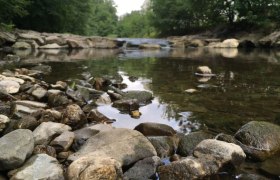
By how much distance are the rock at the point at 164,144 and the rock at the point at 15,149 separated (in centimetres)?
153

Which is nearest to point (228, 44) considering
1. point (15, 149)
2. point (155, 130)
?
point (155, 130)

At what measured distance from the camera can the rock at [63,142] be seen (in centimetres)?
426

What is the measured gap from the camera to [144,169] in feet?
12.6

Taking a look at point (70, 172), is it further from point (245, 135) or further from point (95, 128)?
point (245, 135)

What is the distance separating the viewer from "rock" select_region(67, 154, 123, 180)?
335 centimetres

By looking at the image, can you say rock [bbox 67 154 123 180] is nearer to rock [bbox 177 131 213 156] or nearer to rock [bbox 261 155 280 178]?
rock [bbox 177 131 213 156]

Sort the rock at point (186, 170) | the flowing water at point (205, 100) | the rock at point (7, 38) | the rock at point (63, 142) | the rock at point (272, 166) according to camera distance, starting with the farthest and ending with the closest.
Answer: the rock at point (7, 38) < the flowing water at point (205, 100) < the rock at point (63, 142) < the rock at point (272, 166) < the rock at point (186, 170)

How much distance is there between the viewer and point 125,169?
396cm

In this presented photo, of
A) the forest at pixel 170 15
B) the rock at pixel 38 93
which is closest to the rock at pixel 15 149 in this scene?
the rock at pixel 38 93

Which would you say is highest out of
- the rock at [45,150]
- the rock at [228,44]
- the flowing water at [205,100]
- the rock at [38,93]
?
the rock at [38,93]

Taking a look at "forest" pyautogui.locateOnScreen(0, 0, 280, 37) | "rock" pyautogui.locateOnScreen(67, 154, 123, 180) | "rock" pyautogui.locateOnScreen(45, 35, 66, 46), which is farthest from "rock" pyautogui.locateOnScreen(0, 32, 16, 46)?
"rock" pyautogui.locateOnScreen(67, 154, 123, 180)

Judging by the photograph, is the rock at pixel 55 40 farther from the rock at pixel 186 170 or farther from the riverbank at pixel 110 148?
the rock at pixel 186 170

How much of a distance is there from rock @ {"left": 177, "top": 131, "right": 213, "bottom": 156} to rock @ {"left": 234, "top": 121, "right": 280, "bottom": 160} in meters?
0.49

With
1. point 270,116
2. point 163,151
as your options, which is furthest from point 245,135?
point 270,116
